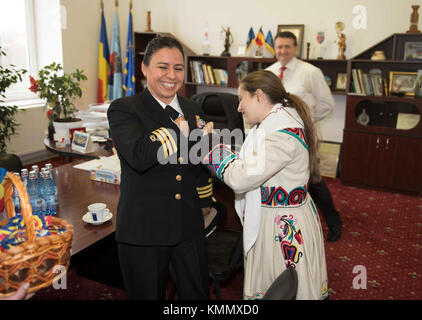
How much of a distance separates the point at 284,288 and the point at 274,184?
699mm

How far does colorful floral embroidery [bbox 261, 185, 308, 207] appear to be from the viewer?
5.78 ft

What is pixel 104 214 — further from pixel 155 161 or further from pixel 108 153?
pixel 108 153

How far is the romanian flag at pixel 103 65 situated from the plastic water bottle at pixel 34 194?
444 cm

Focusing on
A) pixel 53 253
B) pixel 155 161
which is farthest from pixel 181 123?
pixel 53 253

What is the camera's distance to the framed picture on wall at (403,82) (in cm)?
451

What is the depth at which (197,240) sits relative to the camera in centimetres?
165

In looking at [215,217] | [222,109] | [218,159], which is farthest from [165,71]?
[222,109]

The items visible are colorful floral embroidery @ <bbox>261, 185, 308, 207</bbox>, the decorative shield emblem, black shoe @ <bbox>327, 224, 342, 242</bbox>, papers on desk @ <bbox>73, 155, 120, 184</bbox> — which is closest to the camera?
colorful floral embroidery @ <bbox>261, 185, 308, 207</bbox>

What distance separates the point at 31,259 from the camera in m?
1.03

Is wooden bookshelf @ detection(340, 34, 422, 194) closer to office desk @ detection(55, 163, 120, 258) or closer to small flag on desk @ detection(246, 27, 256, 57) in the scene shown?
small flag on desk @ detection(246, 27, 256, 57)

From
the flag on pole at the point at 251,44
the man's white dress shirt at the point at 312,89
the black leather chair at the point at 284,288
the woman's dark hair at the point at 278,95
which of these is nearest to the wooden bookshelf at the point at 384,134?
the man's white dress shirt at the point at 312,89

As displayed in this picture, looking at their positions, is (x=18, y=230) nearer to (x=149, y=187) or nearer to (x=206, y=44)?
(x=149, y=187)

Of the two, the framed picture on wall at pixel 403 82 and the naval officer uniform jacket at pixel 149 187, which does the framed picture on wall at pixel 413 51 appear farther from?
the naval officer uniform jacket at pixel 149 187

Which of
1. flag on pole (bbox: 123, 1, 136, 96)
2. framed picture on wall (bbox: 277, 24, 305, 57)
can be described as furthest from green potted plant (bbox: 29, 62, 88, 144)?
framed picture on wall (bbox: 277, 24, 305, 57)
